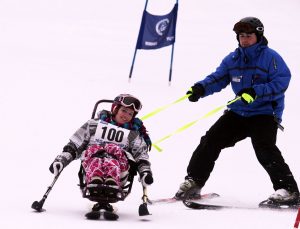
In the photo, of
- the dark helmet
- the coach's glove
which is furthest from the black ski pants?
the coach's glove

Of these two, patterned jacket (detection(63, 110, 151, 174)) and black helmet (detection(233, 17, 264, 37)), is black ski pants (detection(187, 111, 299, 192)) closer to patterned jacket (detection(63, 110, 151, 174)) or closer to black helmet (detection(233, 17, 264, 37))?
black helmet (detection(233, 17, 264, 37))

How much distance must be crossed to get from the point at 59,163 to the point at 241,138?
1.89m

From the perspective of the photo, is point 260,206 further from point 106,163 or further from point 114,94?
point 114,94

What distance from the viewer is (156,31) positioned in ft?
45.3

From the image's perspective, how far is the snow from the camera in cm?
602

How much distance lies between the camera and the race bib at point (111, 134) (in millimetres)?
5973

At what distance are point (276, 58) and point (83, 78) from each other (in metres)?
7.89

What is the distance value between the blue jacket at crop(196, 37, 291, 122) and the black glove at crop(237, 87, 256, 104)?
0.05 m

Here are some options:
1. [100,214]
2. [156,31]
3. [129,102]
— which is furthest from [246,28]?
[156,31]

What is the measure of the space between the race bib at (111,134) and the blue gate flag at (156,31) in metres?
7.87

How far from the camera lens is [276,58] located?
21.4 ft

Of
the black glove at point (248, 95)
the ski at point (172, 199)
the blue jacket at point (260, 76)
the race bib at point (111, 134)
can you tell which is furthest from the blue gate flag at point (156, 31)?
the race bib at point (111, 134)

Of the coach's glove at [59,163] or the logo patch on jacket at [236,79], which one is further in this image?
the logo patch on jacket at [236,79]

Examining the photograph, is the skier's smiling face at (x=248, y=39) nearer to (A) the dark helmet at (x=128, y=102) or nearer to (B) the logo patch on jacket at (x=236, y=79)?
(B) the logo patch on jacket at (x=236, y=79)
